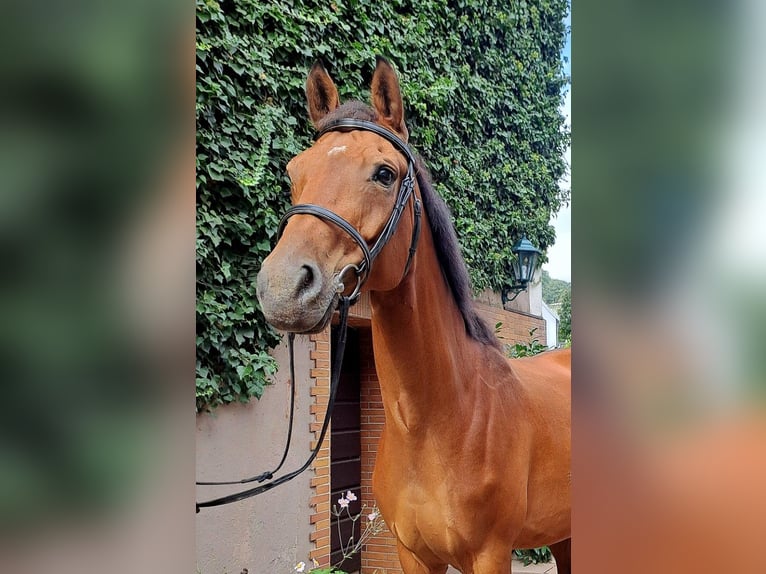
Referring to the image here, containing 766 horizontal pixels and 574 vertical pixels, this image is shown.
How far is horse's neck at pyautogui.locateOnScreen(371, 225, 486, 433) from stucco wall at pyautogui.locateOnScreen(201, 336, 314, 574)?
150cm

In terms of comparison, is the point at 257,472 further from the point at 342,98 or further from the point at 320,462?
the point at 342,98

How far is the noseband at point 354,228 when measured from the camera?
5.06ft

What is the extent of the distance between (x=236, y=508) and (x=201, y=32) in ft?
7.66

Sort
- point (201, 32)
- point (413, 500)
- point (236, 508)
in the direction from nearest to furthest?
1. point (413, 500)
2. point (201, 32)
3. point (236, 508)

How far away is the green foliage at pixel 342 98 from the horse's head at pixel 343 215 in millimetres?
1410

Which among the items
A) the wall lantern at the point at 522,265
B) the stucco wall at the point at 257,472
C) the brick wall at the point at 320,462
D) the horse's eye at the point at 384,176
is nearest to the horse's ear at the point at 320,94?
the horse's eye at the point at 384,176

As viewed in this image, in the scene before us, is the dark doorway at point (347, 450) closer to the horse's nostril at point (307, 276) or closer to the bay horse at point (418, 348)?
the bay horse at point (418, 348)

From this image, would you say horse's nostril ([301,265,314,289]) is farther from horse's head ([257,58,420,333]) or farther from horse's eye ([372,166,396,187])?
horse's eye ([372,166,396,187])

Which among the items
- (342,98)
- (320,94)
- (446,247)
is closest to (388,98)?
(320,94)

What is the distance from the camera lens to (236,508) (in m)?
3.26
